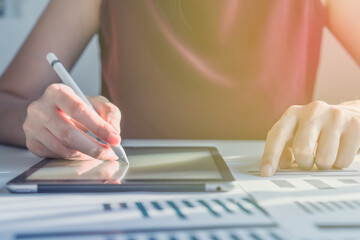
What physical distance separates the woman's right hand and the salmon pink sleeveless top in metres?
0.49

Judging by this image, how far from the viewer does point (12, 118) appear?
877 mm

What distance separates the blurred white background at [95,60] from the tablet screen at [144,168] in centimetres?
79

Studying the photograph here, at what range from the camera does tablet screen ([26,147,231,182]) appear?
51cm

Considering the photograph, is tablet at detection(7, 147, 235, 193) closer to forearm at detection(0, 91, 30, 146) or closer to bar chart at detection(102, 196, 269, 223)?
bar chart at detection(102, 196, 269, 223)

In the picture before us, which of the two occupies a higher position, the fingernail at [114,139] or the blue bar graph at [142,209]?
the fingernail at [114,139]

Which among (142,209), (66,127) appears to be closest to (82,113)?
(66,127)

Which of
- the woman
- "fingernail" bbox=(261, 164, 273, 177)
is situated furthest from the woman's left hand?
the woman

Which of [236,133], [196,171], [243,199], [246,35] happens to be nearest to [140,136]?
[236,133]

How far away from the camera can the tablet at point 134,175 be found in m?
0.48

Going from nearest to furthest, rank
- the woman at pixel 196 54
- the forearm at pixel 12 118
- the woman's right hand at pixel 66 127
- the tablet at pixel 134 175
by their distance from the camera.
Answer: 1. the tablet at pixel 134 175
2. the woman's right hand at pixel 66 127
3. the forearm at pixel 12 118
4. the woman at pixel 196 54

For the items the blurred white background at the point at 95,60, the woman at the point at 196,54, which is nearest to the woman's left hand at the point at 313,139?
the woman at the point at 196,54

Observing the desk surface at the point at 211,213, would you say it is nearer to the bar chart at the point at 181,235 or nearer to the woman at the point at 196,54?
the bar chart at the point at 181,235

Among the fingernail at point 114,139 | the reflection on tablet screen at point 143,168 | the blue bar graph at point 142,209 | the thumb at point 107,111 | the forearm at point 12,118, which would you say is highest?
the thumb at point 107,111

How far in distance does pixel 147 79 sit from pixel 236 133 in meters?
0.28
